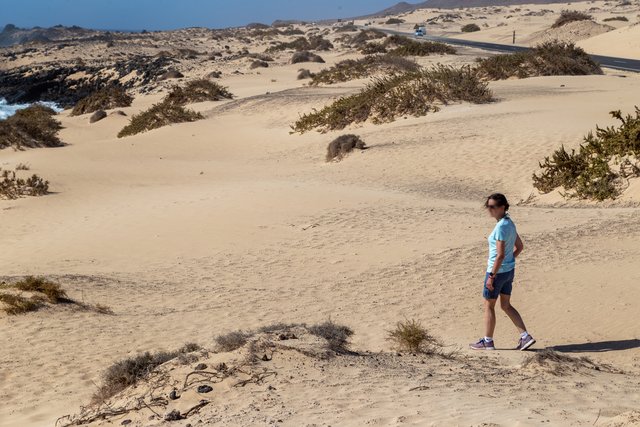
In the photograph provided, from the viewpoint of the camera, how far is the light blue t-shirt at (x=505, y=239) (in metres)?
7.16

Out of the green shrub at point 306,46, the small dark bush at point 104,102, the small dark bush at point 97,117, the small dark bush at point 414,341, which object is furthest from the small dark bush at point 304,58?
the small dark bush at point 414,341

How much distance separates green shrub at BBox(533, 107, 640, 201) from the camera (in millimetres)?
14312

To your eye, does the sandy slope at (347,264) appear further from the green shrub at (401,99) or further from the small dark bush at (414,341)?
the green shrub at (401,99)

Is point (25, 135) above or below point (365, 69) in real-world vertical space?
below

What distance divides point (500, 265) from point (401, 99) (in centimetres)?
1803

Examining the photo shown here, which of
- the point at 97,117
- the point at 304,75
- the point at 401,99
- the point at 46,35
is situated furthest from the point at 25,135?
the point at 46,35

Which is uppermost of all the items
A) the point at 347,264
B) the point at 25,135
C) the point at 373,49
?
the point at 373,49

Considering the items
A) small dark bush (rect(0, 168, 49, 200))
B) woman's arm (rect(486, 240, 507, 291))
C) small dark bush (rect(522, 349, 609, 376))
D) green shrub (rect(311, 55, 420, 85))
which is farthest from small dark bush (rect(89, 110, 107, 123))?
small dark bush (rect(522, 349, 609, 376))

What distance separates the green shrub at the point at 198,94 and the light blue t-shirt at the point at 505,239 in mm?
28633

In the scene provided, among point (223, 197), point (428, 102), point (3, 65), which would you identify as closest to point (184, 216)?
point (223, 197)

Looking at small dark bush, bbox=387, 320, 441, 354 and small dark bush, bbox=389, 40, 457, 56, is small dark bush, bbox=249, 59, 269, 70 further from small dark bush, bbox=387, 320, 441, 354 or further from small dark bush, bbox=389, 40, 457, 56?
small dark bush, bbox=387, 320, 441, 354

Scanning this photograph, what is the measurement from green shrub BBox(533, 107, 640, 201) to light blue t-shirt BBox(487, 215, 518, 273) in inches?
300

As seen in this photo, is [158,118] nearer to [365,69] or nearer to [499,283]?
[365,69]

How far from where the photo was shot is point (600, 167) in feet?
47.5
